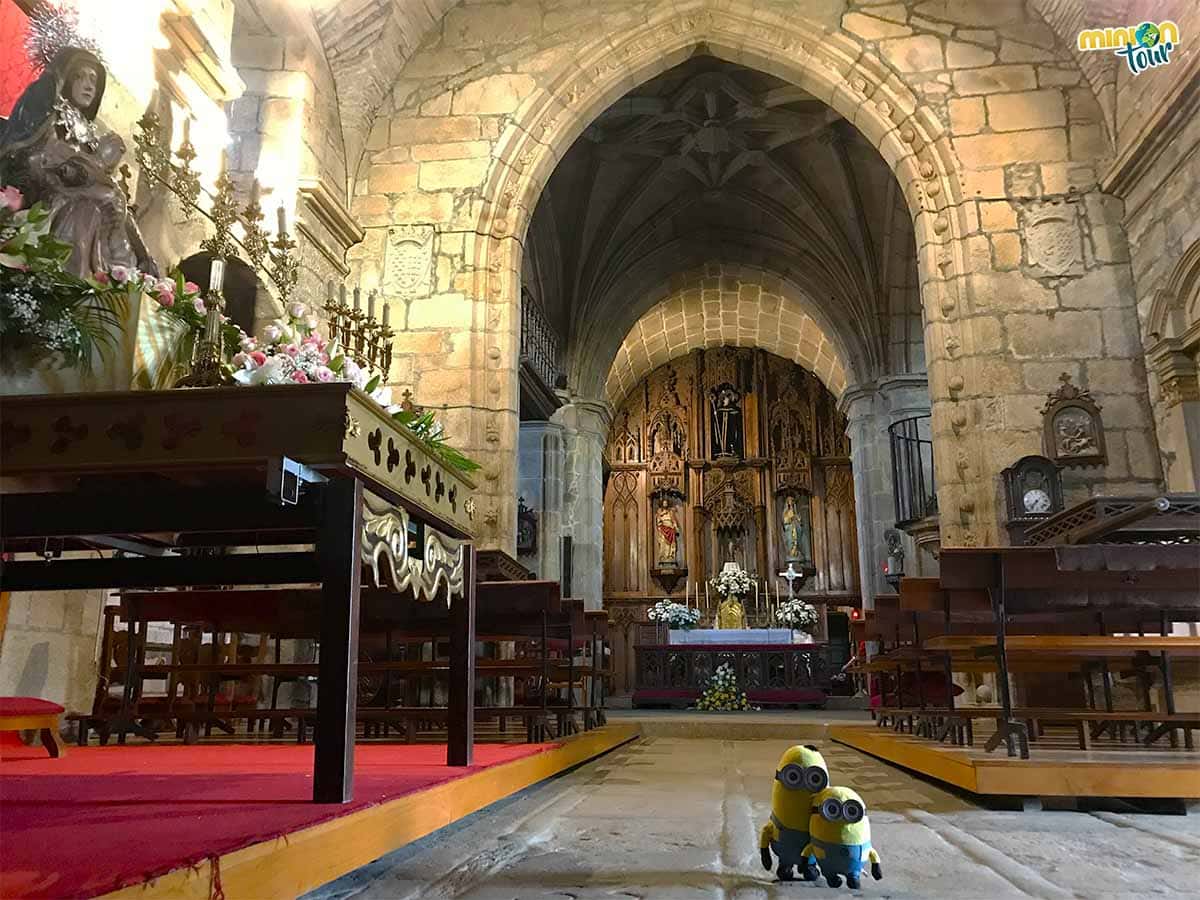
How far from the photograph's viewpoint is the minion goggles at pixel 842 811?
1.81 m

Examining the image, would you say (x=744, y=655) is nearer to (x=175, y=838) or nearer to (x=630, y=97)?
(x=630, y=97)

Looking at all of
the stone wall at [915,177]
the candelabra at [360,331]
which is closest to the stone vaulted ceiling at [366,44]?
the stone wall at [915,177]

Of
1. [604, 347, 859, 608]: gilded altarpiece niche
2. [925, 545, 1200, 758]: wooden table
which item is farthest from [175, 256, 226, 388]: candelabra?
[604, 347, 859, 608]: gilded altarpiece niche

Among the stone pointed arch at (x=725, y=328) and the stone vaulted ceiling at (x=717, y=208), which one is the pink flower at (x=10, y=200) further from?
the stone pointed arch at (x=725, y=328)

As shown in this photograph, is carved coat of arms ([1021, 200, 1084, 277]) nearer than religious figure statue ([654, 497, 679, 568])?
Yes

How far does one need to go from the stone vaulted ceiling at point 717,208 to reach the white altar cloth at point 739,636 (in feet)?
14.3

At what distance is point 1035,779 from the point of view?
9.75 ft

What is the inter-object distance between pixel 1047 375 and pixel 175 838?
7013 mm

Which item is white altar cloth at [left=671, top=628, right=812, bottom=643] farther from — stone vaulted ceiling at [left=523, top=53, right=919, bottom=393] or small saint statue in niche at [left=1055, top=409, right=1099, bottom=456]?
small saint statue in niche at [left=1055, top=409, right=1099, bottom=456]

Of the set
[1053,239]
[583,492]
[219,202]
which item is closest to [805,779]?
[219,202]

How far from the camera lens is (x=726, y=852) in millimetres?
2215

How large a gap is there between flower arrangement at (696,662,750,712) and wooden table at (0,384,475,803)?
947cm

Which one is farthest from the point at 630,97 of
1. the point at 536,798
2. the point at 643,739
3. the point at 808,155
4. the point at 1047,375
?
the point at 536,798

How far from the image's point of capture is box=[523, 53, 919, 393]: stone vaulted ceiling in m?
11.6
